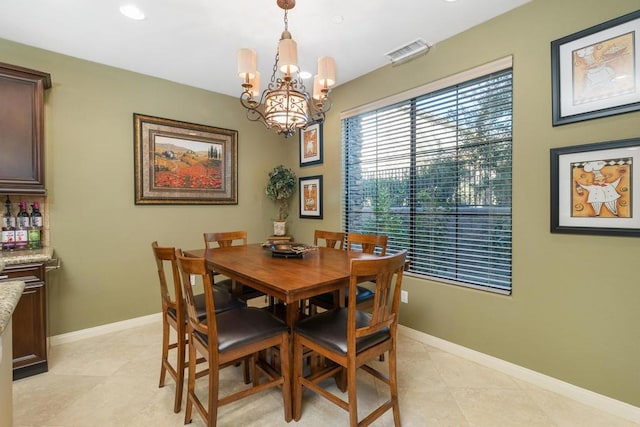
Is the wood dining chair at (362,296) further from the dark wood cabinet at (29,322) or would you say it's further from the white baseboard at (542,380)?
the dark wood cabinet at (29,322)

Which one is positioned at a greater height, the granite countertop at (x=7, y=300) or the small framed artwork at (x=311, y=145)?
the small framed artwork at (x=311, y=145)

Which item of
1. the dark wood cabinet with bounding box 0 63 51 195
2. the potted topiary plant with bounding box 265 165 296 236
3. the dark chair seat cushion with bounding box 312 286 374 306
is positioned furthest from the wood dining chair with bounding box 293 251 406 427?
the dark wood cabinet with bounding box 0 63 51 195

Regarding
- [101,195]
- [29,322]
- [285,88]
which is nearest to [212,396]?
[29,322]

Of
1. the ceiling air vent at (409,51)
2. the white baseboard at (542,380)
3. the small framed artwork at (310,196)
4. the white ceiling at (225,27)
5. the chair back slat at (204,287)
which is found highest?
the white ceiling at (225,27)

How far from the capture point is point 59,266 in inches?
111

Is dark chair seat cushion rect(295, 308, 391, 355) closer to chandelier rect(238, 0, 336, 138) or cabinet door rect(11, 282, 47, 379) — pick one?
chandelier rect(238, 0, 336, 138)

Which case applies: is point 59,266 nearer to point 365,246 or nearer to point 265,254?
point 265,254

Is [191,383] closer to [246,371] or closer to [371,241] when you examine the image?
[246,371]

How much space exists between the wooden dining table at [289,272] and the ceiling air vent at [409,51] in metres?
1.97

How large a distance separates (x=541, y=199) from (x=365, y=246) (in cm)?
139

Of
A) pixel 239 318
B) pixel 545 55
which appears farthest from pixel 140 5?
pixel 545 55

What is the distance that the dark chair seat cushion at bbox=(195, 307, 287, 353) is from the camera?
5.32 ft

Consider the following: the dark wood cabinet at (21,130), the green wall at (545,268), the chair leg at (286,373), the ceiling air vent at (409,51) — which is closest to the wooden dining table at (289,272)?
the chair leg at (286,373)

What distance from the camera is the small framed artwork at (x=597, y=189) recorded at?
1.79 meters
